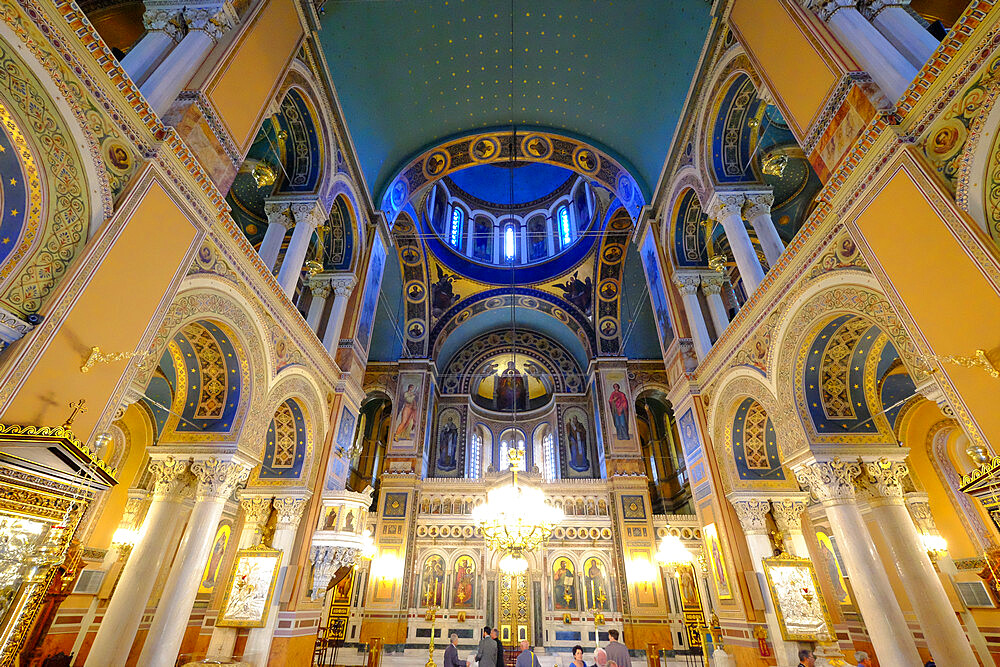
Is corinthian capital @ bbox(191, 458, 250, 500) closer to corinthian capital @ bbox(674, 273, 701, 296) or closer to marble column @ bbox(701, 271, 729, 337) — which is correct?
corinthian capital @ bbox(674, 273, 701, 296)

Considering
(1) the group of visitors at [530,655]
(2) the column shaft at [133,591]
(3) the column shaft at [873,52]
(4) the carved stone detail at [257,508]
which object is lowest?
(1) the group of visitors at [530,655]

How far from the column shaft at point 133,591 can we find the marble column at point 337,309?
368 cm

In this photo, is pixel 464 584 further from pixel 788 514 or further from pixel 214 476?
pixel 214 476

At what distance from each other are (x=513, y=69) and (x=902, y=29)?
7.33 m

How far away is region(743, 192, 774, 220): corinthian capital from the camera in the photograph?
323 inches

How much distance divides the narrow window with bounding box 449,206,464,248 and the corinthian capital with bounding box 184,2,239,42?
12625mm

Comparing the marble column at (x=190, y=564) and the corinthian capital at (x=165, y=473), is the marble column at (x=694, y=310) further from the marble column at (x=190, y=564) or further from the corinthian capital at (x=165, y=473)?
the corinthian capital at (x=165, y=473)

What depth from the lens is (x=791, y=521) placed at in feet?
25.0

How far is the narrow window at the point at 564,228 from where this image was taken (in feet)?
60.1

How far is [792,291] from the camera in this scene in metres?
6.14

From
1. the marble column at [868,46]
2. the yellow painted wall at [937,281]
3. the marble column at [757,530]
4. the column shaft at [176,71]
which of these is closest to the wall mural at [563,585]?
the marble column at [757,530]

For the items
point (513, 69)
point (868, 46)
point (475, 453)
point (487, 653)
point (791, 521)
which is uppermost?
point (513, 69)

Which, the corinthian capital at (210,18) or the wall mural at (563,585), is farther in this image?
the wall mural at (563,585)

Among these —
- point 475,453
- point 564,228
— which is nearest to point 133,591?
point 475,453
